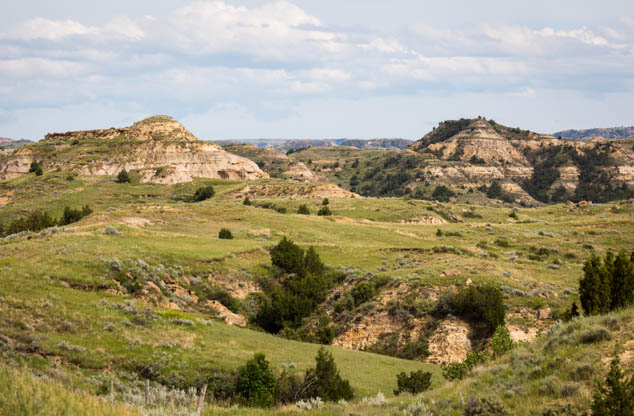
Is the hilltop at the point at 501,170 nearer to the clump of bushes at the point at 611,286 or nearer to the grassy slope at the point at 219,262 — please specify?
the grassy slope at the point at 219,262

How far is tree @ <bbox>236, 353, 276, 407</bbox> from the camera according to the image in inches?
558

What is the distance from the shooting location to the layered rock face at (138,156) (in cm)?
10050

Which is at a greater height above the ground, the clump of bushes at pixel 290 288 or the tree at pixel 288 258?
the tree at pixel 288 258

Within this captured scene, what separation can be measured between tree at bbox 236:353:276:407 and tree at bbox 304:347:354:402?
129 centimetres

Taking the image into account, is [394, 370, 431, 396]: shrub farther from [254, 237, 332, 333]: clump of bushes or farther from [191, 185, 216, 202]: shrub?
[191, 185, 216, 202]: shrub

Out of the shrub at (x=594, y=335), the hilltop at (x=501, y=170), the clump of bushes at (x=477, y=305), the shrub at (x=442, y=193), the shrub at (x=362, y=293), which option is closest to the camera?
the shrub at (x=594, y=335)

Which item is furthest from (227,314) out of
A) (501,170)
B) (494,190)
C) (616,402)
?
(501,170)

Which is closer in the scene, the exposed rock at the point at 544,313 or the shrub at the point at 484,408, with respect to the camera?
the shrub at the point at 484,408

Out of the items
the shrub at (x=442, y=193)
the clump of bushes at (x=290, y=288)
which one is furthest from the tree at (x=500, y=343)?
the shrub at (x=442, y=193)

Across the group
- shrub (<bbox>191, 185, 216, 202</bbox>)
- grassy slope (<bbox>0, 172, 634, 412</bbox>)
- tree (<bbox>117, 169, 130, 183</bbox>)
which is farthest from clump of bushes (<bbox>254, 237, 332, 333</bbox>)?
tree (<bbox>117, 169, 130, 183</bbox>)

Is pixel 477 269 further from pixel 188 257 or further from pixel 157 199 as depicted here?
pixel 157 199

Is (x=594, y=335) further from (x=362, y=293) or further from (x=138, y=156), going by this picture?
(x=138, y=156)

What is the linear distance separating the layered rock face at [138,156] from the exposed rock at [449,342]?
84367mm

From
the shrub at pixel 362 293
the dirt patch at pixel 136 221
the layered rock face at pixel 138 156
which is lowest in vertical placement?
the shrub at pixel 362 293
